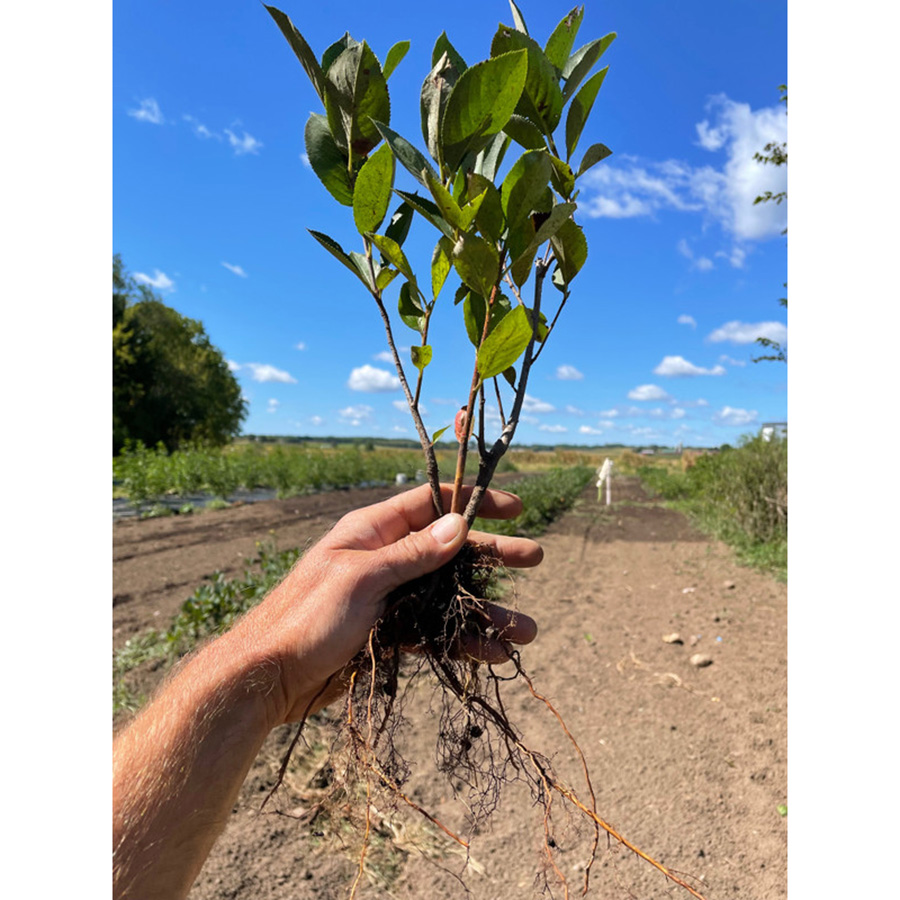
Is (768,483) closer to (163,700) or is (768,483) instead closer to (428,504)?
(428,504)

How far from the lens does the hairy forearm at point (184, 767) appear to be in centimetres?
104

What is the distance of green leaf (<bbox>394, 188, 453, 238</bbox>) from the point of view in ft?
3.22

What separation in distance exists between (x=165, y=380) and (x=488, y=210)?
81.8ft

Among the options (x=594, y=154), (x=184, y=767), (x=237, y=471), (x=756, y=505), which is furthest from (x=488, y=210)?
(x=237, y=471)

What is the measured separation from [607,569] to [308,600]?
5.97 meters

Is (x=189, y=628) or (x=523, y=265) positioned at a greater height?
(x=523, y=265)

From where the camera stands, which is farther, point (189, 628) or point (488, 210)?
point (189, 628)

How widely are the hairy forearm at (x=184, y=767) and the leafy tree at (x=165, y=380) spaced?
1906cm

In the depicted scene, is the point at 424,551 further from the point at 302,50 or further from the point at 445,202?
the point at 302,50

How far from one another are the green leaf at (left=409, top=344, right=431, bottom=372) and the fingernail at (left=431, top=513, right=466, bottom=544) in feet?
0.93

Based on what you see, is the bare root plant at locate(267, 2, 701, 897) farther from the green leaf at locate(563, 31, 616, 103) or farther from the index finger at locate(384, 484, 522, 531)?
the index finger at locate(384, 484, 522, 531)

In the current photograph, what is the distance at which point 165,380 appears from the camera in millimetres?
23172

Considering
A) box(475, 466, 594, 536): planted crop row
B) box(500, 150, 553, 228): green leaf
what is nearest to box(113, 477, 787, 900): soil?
box(500, 150, 553, 228): green leaf
